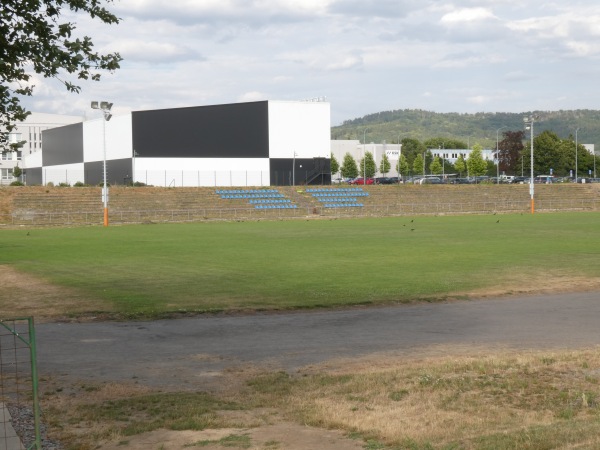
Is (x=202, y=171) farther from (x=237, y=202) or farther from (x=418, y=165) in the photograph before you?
(x=418, y=165)

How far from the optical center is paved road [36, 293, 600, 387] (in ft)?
49.2

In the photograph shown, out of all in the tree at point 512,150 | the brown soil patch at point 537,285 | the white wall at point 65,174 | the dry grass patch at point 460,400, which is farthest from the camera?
the tree at point 512,150

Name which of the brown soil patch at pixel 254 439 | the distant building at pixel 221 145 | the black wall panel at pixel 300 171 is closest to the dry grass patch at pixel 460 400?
the brown soil patch at pixel 254 439

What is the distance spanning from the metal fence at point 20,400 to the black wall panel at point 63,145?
9985 centimetres

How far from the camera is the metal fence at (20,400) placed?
909 cm

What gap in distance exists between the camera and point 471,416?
34.4 feet

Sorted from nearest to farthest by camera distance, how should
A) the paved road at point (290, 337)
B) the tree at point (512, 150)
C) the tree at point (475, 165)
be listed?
the paved road at point (290, 337) < the tree at point (475, 165) < the tree at point (512, 150)

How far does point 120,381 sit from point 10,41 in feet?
18.4

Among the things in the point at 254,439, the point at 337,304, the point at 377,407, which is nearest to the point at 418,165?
the point at 337,304

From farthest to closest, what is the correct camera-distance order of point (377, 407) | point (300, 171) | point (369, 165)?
point (369, 165), point (300, 171), point (377, 407)

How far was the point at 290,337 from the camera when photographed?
17922mm

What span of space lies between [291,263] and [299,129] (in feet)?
233

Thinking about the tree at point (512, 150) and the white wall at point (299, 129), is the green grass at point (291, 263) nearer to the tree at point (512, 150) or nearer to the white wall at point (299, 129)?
the white wall at point (299, 129)

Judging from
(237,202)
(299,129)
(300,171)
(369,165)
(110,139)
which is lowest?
(237,202)
